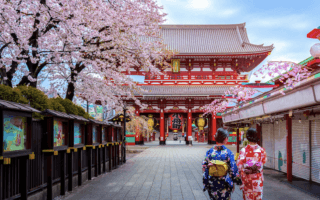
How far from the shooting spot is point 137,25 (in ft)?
37.7

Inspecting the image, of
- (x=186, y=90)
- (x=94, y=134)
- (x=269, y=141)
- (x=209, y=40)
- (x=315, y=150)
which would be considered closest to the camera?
(x=315, y=150)

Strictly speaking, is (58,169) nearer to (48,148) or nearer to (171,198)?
(48,148)

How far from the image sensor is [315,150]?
8.04 metres

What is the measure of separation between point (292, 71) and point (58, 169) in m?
6.16

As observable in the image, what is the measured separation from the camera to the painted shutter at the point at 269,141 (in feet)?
37.7

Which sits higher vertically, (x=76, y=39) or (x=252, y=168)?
(x=76, y=39)

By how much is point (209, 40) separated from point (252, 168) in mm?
29994

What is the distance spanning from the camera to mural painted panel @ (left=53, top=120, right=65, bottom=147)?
653 centimetres

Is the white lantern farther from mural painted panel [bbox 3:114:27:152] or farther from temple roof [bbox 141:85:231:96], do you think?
temple roof [bbox 141:85:231:96]

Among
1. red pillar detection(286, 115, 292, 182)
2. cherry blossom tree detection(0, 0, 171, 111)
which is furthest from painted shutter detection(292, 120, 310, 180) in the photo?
cherry blossom tree detection(0, 0, 171, 111)

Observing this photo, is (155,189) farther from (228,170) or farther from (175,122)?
(175,122)

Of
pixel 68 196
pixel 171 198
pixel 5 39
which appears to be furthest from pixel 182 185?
pixel 5 39

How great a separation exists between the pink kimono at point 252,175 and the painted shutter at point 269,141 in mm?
7094

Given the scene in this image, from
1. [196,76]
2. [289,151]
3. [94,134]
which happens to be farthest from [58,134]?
[196,76]
